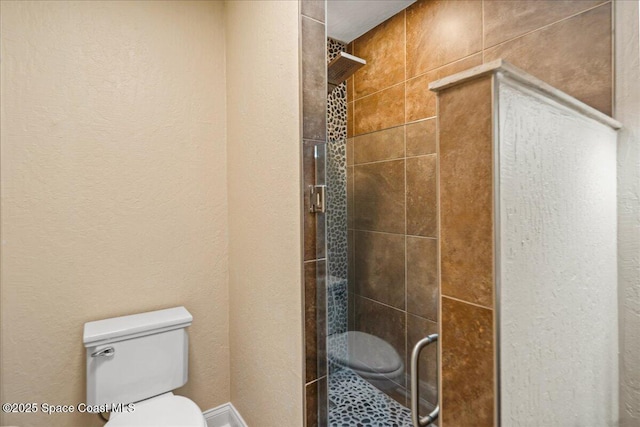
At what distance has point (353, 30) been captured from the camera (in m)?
1.57

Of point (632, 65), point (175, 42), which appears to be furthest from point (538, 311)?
point (175, 42)

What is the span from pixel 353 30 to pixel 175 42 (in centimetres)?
95

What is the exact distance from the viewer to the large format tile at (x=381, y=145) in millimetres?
1516

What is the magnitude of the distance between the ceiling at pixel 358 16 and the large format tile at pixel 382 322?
52.1 inches

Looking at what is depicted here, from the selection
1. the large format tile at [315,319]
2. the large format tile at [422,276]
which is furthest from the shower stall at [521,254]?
the large format tile at [422,276]

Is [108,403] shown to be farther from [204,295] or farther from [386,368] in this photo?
[386,368]

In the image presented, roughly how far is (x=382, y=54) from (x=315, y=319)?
1382 mm

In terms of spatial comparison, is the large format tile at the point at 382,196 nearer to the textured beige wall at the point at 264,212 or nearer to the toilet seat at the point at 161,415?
the textured beige wall at the point at 264,212

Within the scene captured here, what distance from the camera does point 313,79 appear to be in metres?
1.15

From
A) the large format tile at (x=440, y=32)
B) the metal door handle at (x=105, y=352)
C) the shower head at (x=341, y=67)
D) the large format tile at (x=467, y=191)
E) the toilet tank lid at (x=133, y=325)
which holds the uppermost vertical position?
the large format tile at (x=440, y=32)

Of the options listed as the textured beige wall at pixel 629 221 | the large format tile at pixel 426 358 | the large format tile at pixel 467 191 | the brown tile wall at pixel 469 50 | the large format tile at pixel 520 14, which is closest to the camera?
the large format tile at pixel 467 191

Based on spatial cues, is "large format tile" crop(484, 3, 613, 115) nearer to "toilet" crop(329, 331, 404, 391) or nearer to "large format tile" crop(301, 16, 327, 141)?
"large format tile" crop(301, 16, 327, 141)

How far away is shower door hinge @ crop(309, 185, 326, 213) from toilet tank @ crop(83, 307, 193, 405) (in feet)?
3.00

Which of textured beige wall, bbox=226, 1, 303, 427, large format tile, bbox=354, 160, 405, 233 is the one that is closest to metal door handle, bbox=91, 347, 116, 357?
textured beige wall, bbox=226, 1, 303, 427
